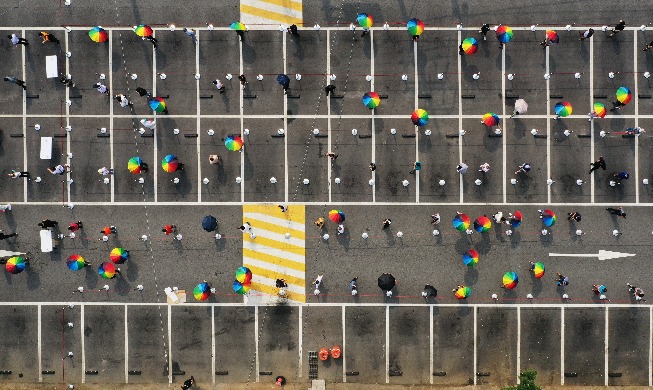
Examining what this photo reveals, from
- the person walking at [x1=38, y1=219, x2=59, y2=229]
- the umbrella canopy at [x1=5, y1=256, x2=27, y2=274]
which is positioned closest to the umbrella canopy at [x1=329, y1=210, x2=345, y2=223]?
the person walking at [x1=38, y1=219, x2=59, y2=229]

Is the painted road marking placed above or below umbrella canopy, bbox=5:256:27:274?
above

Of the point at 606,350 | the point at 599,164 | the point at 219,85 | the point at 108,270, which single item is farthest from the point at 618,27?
the point at 108,270

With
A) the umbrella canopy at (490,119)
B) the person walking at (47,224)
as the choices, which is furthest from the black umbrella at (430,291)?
the person walking at (47,224)

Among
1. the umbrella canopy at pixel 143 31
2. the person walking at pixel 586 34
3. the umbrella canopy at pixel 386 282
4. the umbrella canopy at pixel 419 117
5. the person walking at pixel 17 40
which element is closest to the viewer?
the umbrella canopy at pixel 419 117

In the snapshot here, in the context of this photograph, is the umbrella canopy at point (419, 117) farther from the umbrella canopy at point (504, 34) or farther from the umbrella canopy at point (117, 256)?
the umbrella canopy at point (117, 256)

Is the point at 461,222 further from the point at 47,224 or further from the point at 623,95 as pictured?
the point at 47,224

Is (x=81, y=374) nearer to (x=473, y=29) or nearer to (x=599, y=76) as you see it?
(x=473, y=29)

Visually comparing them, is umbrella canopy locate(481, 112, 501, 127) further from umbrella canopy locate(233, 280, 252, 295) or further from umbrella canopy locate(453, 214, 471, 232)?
umbrella canopy locate(233, 280, 252, 295)
